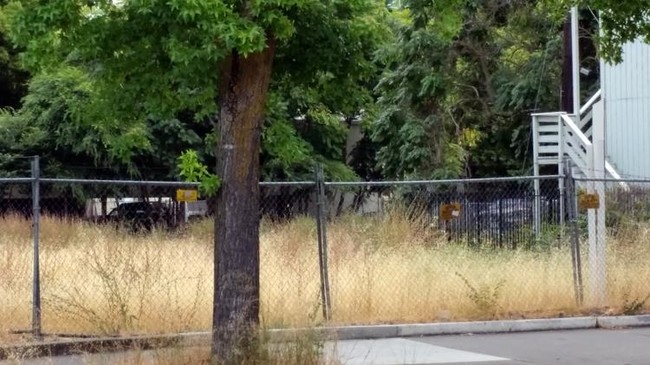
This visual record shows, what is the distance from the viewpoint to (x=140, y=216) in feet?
53.7

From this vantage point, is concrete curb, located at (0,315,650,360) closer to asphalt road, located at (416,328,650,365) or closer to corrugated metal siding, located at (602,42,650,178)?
asphalt road, located at (416,328,650,365)

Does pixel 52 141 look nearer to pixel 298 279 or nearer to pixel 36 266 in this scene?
pixel 298 279

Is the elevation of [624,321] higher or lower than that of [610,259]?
lower

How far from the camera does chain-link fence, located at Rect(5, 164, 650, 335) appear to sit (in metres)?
11.4

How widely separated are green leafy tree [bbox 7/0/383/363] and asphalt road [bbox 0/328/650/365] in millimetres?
1323

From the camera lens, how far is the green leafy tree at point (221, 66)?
762cm

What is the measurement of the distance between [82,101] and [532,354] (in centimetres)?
534

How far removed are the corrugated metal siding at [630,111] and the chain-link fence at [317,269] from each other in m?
6.22

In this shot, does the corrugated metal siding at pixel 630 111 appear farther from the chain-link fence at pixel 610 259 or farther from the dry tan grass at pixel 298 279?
the dry tan grass at pixel 298 279

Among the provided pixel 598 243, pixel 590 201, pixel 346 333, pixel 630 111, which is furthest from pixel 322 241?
pixel 630 111

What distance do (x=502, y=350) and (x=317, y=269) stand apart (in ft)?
10.6

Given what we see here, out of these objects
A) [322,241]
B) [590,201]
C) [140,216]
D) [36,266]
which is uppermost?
[590,201]

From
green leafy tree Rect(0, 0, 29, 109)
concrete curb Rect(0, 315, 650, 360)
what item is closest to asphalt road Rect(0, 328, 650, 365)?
concrete curb Rect(0, 315, 650, 360)

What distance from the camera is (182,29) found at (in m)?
7.56
